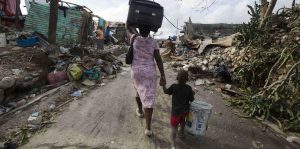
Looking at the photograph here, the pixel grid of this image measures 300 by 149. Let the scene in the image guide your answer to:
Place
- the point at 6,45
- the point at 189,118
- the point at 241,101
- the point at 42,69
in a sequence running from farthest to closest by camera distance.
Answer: the point at 6,45
the point at 42,69
the point at 241,101
the point at 189,118

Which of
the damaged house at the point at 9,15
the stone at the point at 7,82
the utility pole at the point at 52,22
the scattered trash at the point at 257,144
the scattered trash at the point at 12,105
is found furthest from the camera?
the damaged house at the point at 9,15

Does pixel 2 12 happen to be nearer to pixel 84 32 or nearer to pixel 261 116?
pixel 84 32

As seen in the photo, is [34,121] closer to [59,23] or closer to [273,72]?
[273,72]

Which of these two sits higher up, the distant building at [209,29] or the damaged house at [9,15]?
the distant building at [209,29]

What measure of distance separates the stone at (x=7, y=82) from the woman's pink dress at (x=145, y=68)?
10.3ft

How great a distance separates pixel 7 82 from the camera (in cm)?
584

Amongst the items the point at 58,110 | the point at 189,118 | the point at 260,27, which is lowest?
the point at 58,110

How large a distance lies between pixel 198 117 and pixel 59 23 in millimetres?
10014

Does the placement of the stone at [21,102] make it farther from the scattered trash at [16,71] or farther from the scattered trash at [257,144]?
the scattered trash at [257,144]

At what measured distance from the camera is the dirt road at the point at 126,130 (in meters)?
3.95

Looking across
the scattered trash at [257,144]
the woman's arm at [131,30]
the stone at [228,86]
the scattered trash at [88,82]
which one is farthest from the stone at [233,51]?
the woman's arm at [131,30]

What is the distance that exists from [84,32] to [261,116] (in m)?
9.67

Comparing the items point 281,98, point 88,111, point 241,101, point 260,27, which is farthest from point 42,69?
point 260,27

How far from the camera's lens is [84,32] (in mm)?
13266
